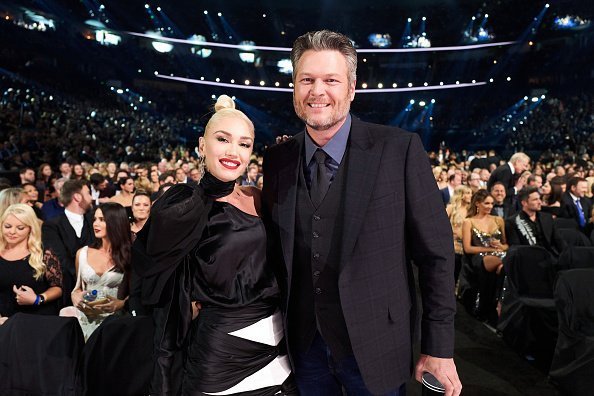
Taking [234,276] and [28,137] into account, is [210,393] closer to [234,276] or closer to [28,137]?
[234,276]

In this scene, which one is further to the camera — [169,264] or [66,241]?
[66,241]

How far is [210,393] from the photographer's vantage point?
180 centimetres

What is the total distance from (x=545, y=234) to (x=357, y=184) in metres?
4.63

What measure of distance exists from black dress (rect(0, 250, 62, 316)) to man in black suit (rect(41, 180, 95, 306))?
372mm

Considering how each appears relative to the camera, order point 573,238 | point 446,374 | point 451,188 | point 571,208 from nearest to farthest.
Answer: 1. point 446,374
2. point 573,238
3. point 571,208
4. point 451,188

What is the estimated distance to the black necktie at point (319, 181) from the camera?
5.62ft

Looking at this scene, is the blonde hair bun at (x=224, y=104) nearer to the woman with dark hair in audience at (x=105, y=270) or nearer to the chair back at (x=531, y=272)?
the woman with dark hair in audience at (x=105, y=270)

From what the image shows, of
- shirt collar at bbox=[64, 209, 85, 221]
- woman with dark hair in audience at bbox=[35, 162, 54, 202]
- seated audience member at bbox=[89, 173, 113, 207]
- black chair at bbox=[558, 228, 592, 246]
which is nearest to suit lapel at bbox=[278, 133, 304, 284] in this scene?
shirt collar at bbox=[64, 209, 85, 221]

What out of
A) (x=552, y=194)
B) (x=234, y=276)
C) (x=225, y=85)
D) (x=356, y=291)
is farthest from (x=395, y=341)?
(x=225, y=85)

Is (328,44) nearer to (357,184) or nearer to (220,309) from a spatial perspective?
(357,184)

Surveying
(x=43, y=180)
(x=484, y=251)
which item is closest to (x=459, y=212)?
(x=484, y=251)

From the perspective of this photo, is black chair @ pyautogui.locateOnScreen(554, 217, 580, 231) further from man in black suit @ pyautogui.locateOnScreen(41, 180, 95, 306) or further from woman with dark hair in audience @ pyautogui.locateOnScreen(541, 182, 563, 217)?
man in black suit @ pyautogui.locateOnScreen(41, 180, 95, 306)

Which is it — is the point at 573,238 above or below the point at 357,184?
below

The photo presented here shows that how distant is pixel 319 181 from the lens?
1.73m
